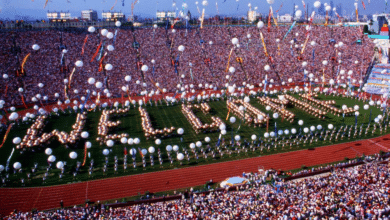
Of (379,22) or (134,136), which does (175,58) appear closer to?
(134,136)

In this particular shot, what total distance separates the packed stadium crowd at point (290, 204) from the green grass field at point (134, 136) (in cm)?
577

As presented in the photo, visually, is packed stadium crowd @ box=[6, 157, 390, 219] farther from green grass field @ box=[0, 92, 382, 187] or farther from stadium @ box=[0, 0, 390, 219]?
green grass field @ box=[0, 92, 382, 187]

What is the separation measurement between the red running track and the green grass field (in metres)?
0.72

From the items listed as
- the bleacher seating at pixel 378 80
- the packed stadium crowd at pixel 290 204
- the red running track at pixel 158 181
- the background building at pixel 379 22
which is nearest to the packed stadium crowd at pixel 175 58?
the bleacher seating at pixel 378 80

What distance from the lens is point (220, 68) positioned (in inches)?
1901

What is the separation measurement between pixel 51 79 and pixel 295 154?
3385 cm

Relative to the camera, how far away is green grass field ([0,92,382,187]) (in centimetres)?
2153

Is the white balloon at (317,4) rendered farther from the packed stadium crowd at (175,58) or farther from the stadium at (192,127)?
the packed stadium crowd at (175,58)

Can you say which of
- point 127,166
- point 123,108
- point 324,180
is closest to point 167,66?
point 123,108

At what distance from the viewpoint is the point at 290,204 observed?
14.3 metres

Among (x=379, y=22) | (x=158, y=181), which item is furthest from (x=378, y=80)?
(x=158, y=181)

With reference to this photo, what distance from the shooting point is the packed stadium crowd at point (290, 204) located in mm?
13320

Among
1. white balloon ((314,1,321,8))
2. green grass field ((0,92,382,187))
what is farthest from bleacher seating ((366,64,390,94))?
white balloon ((314,1,321,8))

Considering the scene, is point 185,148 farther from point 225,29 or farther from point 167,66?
point 225,29
